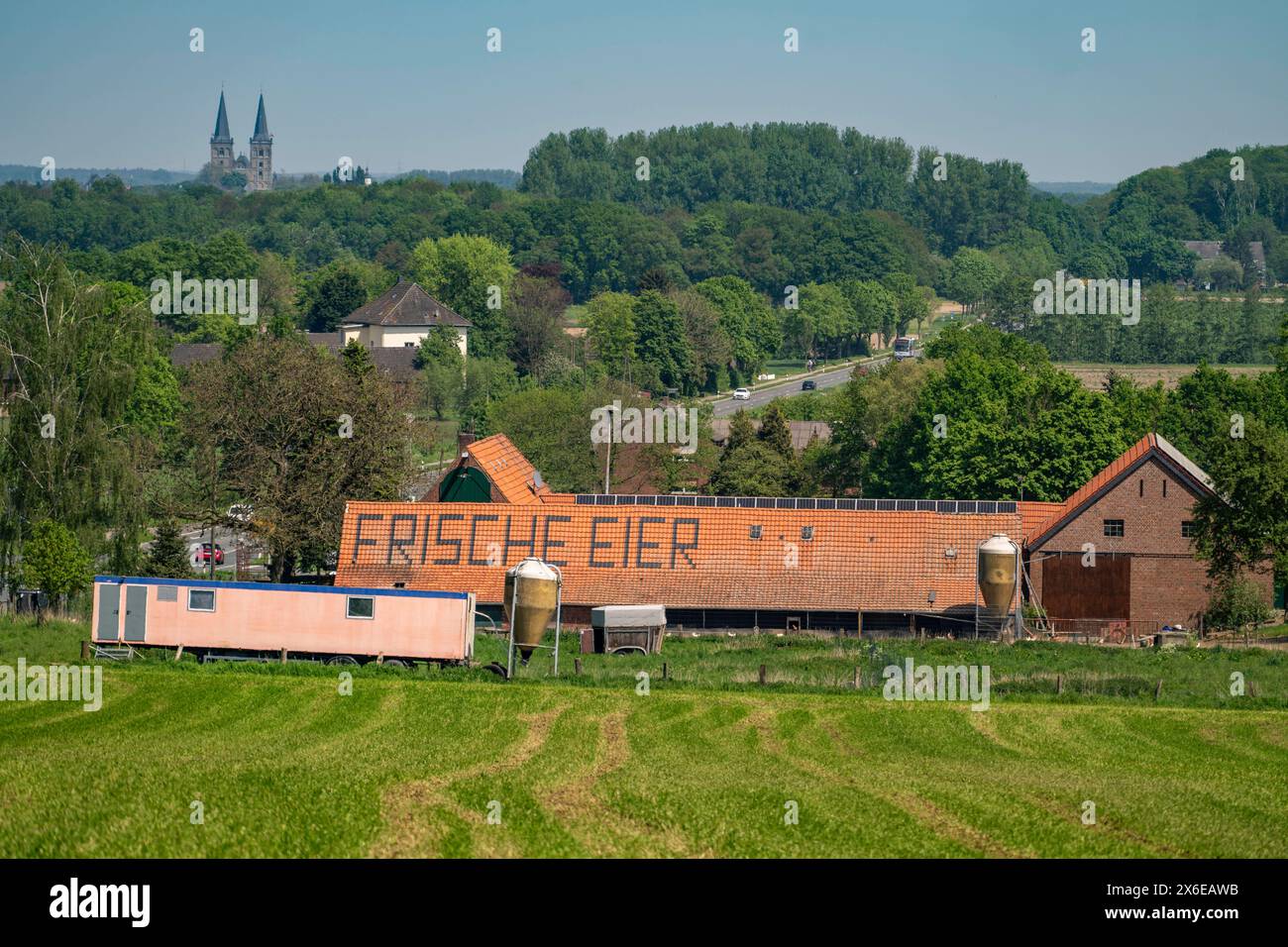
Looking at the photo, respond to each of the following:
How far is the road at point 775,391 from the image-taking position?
168 m

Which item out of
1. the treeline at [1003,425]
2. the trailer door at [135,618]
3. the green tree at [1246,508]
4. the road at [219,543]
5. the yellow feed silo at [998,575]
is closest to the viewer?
the trailer door at [135,618]

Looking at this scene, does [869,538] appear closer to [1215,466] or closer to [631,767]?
[1215,466]

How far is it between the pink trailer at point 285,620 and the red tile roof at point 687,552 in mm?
13334

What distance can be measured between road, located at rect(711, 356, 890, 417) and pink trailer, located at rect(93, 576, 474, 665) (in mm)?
108729

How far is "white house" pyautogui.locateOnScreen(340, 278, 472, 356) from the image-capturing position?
618 ft

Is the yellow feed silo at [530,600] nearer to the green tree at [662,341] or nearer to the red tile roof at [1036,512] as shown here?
the red tile roof at [1036,512]

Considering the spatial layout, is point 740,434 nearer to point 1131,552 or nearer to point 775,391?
point 1131,552

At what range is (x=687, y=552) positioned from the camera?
224ft

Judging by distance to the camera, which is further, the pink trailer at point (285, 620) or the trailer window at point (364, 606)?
the trailer window at point (364, 606)

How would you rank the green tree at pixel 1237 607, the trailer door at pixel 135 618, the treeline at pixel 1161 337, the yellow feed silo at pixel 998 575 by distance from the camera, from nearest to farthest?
the trailer door at pixel 135 618 < the yellow feed silo at pixel 998 575 < the green tree at pixel 1237 607 < the treeline at pixel 1161 337

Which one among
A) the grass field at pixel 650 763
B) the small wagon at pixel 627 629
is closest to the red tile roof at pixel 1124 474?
the grass field at pixel 650 763

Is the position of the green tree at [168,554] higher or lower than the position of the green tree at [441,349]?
lower

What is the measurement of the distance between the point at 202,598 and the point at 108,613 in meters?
2.95
